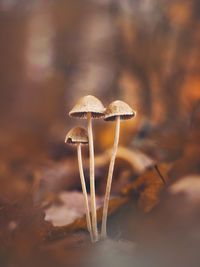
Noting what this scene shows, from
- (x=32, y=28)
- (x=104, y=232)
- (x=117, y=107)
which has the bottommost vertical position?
(x=104, y=232)

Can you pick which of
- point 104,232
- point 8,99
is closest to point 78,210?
point 104,232

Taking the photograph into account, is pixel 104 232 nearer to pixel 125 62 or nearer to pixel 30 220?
pixel 30 220

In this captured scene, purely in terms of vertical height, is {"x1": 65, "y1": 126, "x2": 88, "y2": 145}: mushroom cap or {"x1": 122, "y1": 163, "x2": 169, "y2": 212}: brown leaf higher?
{"x1": 65, "y1": 126, "x2": 88, "y2": 145}: mushroom cap

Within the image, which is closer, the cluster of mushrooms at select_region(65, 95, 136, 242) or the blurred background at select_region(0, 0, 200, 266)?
the cluster of mushrooms at select_region(65, 95, 136, 242)

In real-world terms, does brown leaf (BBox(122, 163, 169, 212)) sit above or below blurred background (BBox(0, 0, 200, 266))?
below

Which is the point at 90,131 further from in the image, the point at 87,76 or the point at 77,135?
the point at 87,76

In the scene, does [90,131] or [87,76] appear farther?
[87,76]

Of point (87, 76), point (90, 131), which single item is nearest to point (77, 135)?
point (90, 131)

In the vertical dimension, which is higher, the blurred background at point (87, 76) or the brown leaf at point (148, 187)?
the blurred background at point (87, 76)
